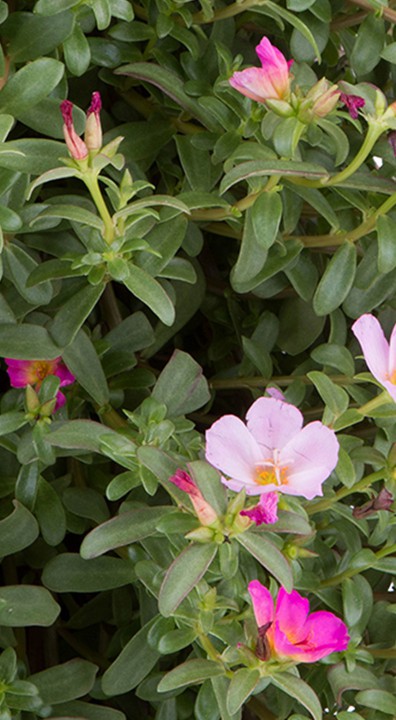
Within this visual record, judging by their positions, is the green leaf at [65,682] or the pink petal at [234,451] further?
the green leaf at [65,682]

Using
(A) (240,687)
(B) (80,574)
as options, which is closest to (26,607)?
(B) (80,574)

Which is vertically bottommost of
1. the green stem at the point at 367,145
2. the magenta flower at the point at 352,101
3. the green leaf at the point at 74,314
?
the green leaf at the point at 74,314

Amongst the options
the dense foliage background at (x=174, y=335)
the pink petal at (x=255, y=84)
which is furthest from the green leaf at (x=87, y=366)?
the pink petal at (x=255, y=84)

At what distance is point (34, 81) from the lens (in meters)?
0.75

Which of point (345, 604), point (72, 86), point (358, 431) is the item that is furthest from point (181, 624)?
point (72, 86)

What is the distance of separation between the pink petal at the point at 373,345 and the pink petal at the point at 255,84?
0.16 metres

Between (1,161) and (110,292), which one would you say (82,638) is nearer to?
(110,292)

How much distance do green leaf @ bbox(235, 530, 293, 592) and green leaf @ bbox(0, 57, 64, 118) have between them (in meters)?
0.31

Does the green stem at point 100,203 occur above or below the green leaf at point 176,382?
above

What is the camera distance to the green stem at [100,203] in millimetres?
708

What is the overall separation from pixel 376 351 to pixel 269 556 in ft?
0.56

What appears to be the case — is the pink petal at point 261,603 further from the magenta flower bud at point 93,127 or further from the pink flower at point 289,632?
the magenta flower bud at point 93,127

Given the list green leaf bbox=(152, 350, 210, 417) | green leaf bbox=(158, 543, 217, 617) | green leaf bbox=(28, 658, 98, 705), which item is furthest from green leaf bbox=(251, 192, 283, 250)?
green leaf bbox=(28, 658, 98, 705)

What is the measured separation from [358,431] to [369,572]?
0.39ft
